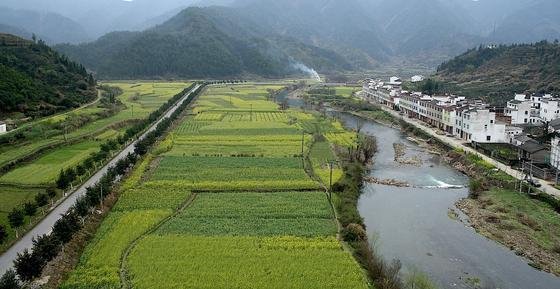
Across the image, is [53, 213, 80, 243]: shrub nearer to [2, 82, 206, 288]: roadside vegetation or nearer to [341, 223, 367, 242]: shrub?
[2, 82, 206, 288]: roadside vegetation

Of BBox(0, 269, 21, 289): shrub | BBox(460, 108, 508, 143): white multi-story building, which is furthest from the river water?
BBox(0, 269, 21, 289): shrub

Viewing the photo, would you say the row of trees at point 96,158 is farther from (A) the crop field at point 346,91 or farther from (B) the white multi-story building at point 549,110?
(A) the crop field at point 346,91

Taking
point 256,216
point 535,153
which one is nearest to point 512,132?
point 535,153

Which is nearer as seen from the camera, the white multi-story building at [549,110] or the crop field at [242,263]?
the crop field at [242,263]

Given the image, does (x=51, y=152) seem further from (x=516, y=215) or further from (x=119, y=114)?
(x=516, y=215)

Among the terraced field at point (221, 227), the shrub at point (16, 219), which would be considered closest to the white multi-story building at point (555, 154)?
the terraced field at point (221, 227)

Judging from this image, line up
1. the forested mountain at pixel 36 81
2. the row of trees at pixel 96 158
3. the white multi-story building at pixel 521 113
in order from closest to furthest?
the row of trees at pixel 96 158
the forested mountain at pixel 36 81
the white multi-story building at pixel 521 113

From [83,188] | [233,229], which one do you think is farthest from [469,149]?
[83,188]
